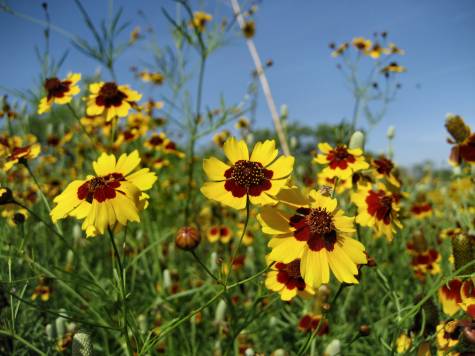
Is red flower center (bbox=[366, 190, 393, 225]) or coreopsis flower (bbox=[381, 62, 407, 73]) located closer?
red flower center (bbox=[366, 190, 393, 225])

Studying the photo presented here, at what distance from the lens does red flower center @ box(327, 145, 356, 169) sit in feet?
4.04

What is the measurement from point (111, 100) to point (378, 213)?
1.16 meters

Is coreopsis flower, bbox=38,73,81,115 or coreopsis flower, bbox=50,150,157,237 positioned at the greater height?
coreopsis flower, bbox=38,73,81,115

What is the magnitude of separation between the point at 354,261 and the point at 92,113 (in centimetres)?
119

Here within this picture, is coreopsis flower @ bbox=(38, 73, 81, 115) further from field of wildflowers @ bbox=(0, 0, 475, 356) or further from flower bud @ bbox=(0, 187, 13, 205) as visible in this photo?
flower bud @ bbox=(0, 187, 13, 205)

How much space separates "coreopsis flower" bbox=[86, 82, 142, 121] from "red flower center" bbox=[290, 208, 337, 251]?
93 centimetres

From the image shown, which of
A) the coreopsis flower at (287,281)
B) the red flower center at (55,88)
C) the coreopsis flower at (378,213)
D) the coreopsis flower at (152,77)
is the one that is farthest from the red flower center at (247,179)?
the coreopsis flower at (152,77)

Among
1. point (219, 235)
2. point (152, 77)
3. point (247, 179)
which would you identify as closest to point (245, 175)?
point (247, 179)

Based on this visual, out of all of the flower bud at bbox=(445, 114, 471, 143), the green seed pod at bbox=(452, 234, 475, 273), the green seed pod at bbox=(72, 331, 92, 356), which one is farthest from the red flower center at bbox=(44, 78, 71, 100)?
the flower bud at bbox=(445, 114, 471, 143)

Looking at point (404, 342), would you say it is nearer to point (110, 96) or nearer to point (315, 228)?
point (315, 228)

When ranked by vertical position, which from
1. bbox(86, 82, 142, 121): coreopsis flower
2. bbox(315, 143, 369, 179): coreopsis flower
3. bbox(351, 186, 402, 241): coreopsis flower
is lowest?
bbox(351, 186, 402, 241): coreopsis flower

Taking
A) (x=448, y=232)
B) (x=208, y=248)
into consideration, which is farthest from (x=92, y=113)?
(x=448, y=232)

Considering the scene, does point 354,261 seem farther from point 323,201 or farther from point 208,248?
point 208,248

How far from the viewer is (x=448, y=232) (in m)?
2.07
